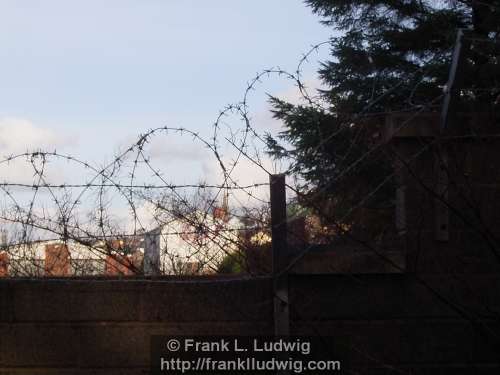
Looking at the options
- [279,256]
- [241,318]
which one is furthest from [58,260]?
[279,256]

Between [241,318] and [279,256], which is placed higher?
[279,256]

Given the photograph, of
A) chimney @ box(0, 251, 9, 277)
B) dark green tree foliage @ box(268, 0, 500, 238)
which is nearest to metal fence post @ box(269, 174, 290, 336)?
chimney @ box(0, 251, 9, 277)

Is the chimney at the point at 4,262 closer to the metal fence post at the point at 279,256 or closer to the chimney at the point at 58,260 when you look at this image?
the chimney at the point at 58,260

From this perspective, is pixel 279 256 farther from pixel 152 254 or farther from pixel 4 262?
pixel 4 262

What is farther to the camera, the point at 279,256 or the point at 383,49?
the point at 383,49

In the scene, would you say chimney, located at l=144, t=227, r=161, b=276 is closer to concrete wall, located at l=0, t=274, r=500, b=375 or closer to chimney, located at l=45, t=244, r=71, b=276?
concrete wall, located at l=0, t=274, r=500, b=375

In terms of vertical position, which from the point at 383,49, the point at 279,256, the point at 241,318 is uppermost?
the point at 383,49

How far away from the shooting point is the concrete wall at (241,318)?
437cm

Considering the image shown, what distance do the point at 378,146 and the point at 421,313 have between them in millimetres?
920

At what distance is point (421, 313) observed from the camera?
4.38 metres

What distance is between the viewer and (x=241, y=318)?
4.41 metres

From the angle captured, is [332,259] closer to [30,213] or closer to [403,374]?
[403,374]

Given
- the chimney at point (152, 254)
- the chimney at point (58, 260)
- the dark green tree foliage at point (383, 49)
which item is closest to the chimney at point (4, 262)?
the chimney at point (58, 260)

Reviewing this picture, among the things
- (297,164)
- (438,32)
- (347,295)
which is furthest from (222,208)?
(438,32)
